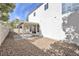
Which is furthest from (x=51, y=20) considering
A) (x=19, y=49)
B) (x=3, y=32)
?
(x=3, y=32)

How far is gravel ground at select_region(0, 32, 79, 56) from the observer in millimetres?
2379

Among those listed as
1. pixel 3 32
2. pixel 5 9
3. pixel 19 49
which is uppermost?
pixel 5 9

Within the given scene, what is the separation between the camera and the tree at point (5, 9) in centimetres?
239

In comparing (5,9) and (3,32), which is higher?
(5,9)

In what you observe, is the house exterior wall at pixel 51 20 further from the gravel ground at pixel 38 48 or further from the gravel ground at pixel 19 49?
the gravel ground at pixel 19 49

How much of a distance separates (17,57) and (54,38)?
629 mm

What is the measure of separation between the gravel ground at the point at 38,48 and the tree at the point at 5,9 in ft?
1.12

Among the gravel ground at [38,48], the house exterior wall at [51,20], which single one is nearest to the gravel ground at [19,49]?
the gravel ground at [38,48]

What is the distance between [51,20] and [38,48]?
18.5 inches

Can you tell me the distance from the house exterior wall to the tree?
32 cm

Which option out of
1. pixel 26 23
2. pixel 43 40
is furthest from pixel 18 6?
pixel 43 40

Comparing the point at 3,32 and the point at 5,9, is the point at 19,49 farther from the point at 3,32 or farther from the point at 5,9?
the point at 5,9

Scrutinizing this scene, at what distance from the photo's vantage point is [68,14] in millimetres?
2410

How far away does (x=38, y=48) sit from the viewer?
2.40 metres
